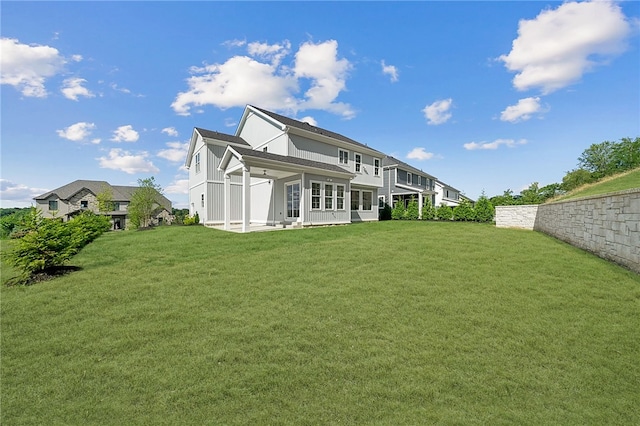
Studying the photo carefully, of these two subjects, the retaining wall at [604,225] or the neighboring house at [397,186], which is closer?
the retaining wall at [604,225]

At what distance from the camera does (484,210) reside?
18422mm

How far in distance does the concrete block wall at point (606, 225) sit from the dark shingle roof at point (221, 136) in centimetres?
1880

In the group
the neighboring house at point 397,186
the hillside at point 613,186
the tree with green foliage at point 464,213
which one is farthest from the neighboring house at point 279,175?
the hillside at point 613,186

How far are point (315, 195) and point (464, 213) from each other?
12008 millimetres

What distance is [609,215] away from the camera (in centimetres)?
635

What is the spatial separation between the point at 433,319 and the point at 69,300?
21.2 ft

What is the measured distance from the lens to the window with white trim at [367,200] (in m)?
20.3

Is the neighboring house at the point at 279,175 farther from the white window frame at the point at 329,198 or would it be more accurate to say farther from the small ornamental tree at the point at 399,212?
the small ornamental tree at the point at 399,212

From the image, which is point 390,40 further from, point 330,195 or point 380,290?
point 380,290

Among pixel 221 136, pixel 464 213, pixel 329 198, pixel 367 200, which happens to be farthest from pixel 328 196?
pixel 464 213

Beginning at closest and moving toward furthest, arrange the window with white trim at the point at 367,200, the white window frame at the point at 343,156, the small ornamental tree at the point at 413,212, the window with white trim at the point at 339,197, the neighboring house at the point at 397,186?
the window with white trim at the point at 339,197, the white window frame at the point at 343,156, the window with white trim at the point at 367,200, the small ornamental tree at the point at 413,212, the neighboring house at the point at 397,186

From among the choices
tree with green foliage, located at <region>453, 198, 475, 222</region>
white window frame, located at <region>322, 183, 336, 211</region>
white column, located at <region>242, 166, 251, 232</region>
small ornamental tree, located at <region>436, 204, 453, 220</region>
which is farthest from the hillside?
white column, located at <region>242, 166, 251, 232</region>

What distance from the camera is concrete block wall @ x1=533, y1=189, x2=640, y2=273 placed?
5.47 meters

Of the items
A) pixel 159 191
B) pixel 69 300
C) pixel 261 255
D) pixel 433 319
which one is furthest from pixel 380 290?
pixel 159 191
